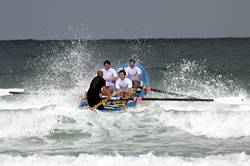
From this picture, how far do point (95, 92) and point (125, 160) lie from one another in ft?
14.9

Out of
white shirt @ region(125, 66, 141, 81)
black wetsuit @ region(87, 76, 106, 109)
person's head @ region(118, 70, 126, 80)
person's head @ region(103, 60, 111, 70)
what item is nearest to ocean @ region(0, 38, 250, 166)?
black wetsuit @ region(87, 76, 106, 109)

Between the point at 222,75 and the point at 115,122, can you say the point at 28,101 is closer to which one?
the point at 115,122

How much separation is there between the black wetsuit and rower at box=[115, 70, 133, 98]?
0.84m

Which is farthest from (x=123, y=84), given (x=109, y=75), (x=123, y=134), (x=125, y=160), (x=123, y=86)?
(x=125, y=160)

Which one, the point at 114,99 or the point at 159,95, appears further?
the point at 159,95

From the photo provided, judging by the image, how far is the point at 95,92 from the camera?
1420 cm

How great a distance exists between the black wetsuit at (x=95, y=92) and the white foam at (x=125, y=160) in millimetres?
4274

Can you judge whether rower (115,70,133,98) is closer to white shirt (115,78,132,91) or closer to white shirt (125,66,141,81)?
white shirt (115,78,132,91)

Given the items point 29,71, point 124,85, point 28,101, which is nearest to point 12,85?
point 29,71

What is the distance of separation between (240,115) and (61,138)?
456 cm

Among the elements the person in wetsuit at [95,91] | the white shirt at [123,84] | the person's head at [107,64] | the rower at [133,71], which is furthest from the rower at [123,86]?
the rower at [133,71]

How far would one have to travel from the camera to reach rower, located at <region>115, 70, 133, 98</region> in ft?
49.5

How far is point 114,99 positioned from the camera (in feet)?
48.3

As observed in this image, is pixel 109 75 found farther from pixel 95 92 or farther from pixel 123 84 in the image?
pixel 95 92
